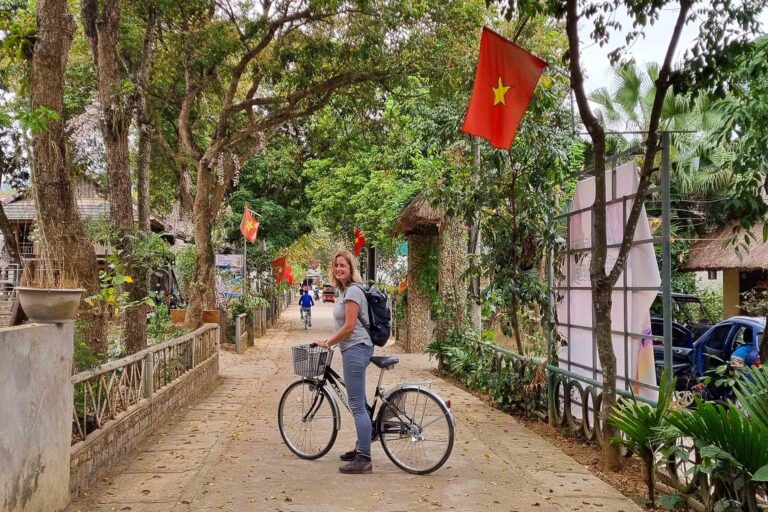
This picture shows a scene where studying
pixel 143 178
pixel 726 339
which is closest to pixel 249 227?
pixel 143 178

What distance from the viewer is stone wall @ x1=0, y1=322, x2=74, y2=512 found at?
4.31 metres

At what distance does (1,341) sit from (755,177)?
234 inches

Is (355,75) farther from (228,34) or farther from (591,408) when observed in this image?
(591,408)

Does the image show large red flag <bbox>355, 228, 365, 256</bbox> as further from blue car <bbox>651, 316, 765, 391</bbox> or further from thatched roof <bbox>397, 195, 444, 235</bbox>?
blue car <bbox>651, 316, 765, 391</bbox>

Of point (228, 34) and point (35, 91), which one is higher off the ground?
point (228, 34)

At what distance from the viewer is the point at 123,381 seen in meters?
7.33

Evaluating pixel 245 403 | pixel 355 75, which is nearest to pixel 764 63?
pixel 245 403

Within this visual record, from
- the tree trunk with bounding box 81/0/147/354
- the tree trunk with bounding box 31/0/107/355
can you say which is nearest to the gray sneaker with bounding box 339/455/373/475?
the tree trunk with bounding box 31/0/107/355

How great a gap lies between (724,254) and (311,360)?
14.3m

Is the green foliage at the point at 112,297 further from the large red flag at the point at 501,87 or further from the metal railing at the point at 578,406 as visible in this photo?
the metal railing at the point at 578,406

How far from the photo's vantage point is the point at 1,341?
4234mm

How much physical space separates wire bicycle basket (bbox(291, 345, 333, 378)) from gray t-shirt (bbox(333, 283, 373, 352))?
0.29 m

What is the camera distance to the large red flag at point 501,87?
6.74 m

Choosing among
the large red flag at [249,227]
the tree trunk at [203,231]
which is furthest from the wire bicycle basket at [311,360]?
the large red flag at [249,227]
